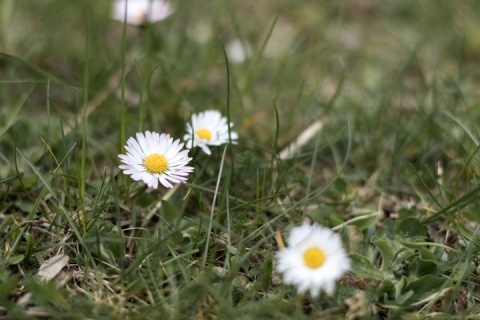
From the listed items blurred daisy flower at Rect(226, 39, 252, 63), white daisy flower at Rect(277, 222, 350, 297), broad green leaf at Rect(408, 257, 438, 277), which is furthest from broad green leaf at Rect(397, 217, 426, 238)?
blurred daisy flower at Rect(226, 39, 252, 63)

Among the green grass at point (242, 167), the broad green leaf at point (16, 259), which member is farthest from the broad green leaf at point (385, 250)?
the broad green leaf at point (16, 259)

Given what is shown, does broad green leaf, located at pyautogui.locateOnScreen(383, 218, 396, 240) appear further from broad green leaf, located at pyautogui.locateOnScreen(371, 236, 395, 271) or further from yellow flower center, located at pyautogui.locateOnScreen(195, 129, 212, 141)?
yellow flower center, located at pyautogui.locateOnScreen(195, 129, 212, 141)

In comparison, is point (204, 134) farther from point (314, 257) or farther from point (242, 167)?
point (314, 257)

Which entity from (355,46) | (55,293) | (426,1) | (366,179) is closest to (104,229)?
(55,293)

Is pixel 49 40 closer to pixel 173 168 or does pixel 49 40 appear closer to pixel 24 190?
pixel 24 190

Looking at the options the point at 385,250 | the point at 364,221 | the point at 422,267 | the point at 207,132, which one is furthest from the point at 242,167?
the point at 422,267

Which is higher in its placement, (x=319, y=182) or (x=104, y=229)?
(x=319, y=182)
